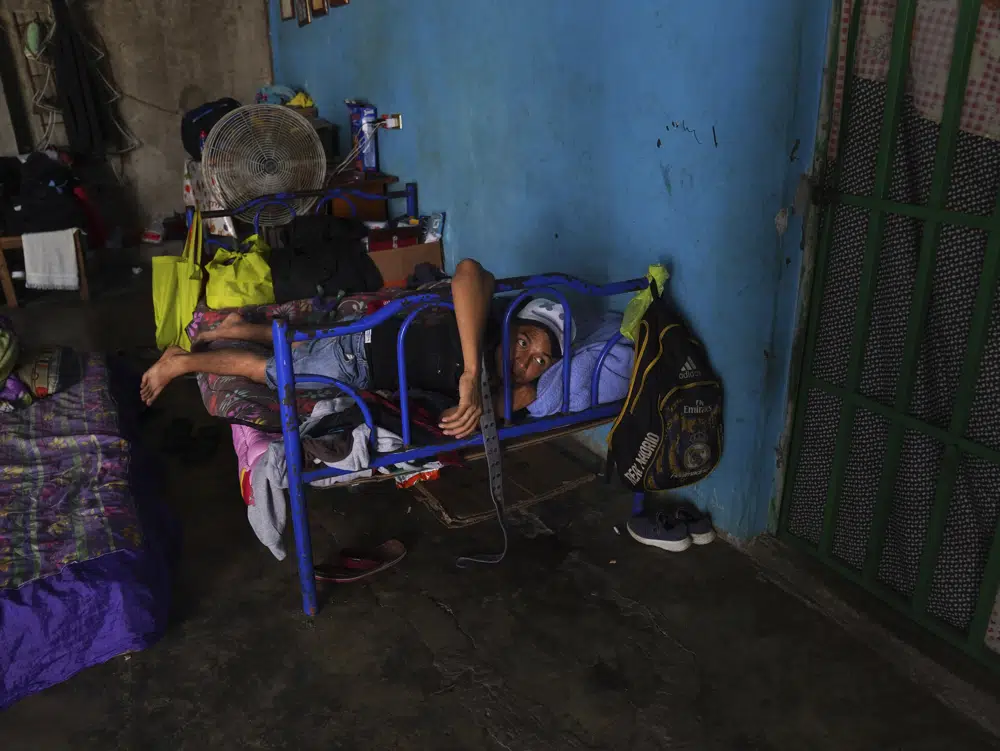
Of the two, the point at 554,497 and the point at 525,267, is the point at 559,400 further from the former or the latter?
the point at 525,267

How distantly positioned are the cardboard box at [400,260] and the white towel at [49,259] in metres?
2.77

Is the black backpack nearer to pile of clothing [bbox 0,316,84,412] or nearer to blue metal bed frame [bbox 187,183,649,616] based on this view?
blue metal bed frame [bbox 187,183,649,616]

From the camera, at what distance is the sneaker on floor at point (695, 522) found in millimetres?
2701

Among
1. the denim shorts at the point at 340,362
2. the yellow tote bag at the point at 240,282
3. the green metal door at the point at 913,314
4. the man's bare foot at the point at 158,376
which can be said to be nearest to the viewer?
the green metal door at the point at 913,314

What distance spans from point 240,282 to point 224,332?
22.5 inches

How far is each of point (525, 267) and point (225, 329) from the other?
1.38 meters

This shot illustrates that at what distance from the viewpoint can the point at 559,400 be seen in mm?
2574

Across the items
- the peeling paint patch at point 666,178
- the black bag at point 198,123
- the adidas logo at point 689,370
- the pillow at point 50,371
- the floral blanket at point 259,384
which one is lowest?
the pillow at point 50,371

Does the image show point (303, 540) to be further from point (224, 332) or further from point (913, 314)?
point (913, 314)

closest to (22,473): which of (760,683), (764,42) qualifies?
(760,683)

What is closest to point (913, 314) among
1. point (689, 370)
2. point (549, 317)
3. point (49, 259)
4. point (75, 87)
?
point (689, 370)

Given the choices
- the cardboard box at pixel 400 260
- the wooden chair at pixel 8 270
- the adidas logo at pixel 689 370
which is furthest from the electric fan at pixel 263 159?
the adidas logo at pixel 689 370

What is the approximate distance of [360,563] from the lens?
2613mm

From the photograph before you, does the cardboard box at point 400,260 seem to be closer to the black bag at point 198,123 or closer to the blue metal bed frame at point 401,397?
the blue metal bed frame at point 401,397
